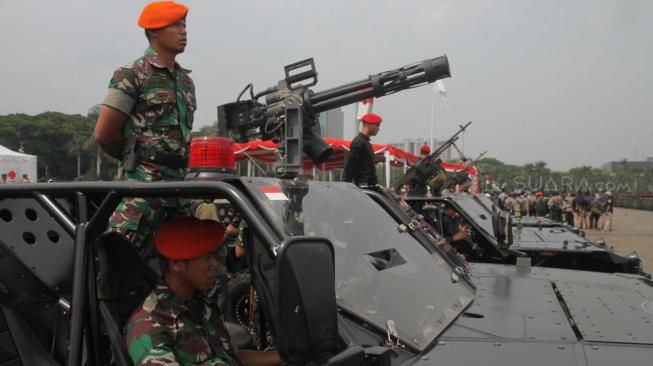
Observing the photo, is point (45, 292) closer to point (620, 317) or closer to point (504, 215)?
point (620, 317)

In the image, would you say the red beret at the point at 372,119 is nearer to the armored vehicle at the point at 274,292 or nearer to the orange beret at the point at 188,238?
the armored vehicle at the point at 274,292

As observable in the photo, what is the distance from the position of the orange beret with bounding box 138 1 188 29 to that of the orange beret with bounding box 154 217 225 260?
1395mm

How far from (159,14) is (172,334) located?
176 cm

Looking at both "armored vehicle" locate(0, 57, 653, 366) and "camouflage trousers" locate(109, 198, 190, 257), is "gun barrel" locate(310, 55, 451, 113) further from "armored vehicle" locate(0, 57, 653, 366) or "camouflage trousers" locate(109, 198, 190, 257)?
"camouflage trousers" locate(109, 198, 190, 257)

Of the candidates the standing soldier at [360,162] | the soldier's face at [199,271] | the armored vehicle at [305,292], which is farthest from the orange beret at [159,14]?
the standing soldier at [360,162]

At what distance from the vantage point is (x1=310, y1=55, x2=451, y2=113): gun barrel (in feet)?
16.9

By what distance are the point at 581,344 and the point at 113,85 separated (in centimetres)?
252

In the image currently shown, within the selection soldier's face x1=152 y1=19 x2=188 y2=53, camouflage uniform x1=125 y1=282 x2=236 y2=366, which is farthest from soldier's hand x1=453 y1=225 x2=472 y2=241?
camouflage uniform x1=125 y1=282 x2=236 y2=366

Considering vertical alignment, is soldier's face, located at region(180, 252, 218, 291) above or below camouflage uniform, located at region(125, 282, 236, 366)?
above

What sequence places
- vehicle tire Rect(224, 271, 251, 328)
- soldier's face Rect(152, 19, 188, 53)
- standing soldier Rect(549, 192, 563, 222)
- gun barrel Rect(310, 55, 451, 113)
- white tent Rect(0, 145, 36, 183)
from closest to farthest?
vehicle tire Rect(224, 271, 251, 328), soldier's face Rect(152, 19, 188, 53), gun barrel Rect(310, 55, 451, 113), white tent Rect(0, 145, 36, 183), standing soldier Rect(549, 192, 563, 222)

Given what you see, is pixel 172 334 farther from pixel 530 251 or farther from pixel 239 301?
pixel 530 251

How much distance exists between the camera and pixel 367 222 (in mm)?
2613

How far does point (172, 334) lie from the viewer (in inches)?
71.4

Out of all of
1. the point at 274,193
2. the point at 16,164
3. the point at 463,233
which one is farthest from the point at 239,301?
the point at 16,164
